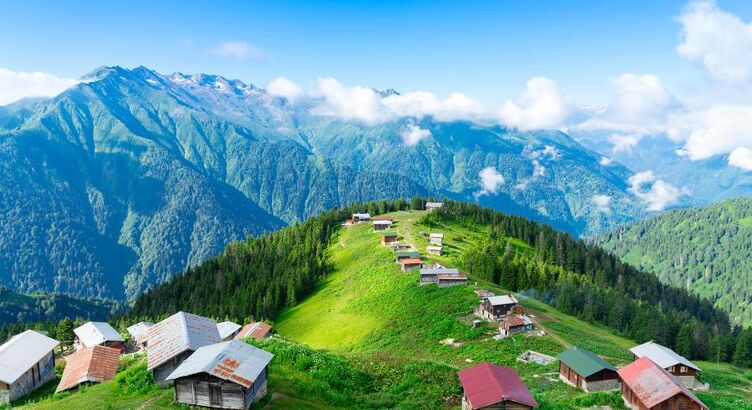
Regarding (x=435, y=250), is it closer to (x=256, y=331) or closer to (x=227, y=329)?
(x=256, y=331)

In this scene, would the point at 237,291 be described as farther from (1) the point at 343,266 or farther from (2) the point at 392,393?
(2) the point at 392,393

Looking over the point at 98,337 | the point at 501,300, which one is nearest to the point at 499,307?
the point at 501,300

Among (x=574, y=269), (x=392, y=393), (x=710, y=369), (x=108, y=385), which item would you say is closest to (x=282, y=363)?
(x=392, y=393)

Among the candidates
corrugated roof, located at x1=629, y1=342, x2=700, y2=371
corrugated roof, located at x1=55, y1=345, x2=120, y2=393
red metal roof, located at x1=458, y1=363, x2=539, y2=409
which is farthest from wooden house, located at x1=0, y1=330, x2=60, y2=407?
corrugated roof, located at x1=629, y1=342, x2=700, y2=371

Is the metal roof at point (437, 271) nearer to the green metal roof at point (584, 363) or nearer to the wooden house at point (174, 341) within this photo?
the green metal roof at point (584, 363)

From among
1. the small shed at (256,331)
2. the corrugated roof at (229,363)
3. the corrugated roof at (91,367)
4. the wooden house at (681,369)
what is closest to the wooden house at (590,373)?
the wooden house at (681,369)
